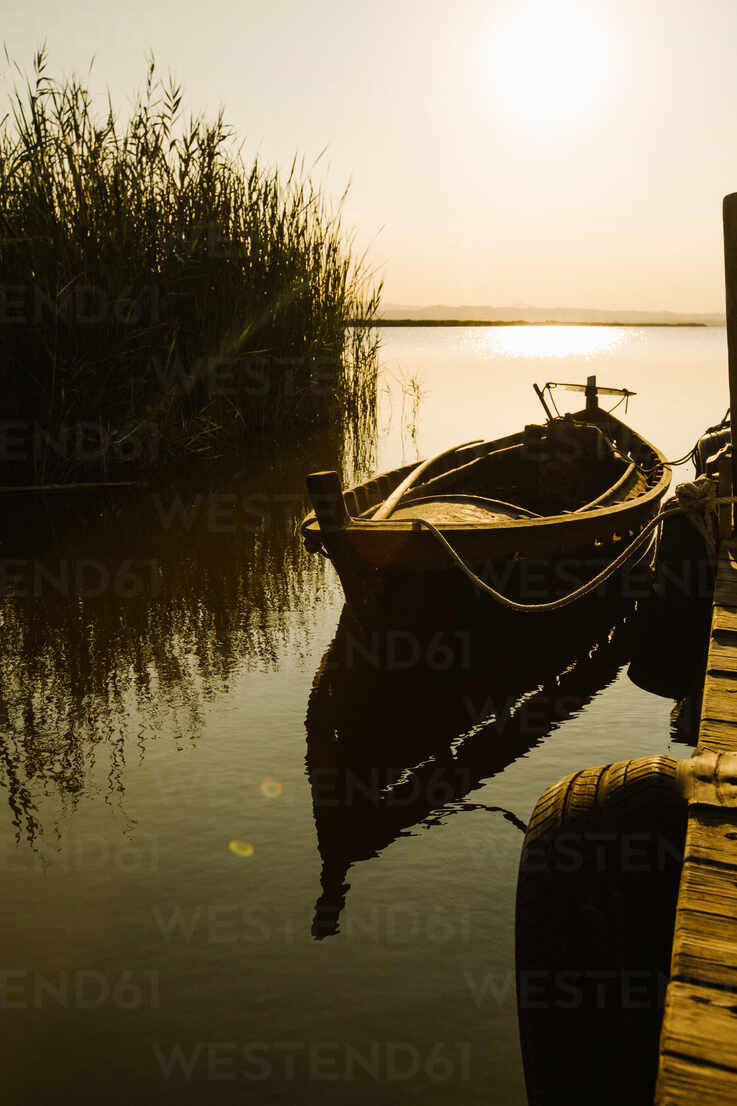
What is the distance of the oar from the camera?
5.95m

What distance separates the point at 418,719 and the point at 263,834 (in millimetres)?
1414

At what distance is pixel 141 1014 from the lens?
2785mm

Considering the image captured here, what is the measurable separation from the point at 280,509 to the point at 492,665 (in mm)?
5097

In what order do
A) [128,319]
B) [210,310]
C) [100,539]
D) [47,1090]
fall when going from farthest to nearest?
[210,310] < [128,319] < [100,539] < [47,1090]

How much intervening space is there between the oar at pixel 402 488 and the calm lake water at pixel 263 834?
2.72 ft

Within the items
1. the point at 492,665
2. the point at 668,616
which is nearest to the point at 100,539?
the point at 492,665

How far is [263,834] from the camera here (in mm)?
3764

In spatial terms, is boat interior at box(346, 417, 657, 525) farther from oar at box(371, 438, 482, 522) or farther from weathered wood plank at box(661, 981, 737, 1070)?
weathered wood plank at box(661, 981, 737, 1070)

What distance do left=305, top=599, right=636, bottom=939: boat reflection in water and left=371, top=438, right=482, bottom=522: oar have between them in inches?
27.4

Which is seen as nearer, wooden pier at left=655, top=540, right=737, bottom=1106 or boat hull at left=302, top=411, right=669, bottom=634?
wooden pier at left=655, top=540, right=737, bottom=1106

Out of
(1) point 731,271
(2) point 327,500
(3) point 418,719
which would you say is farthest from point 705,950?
(1) point 731,271

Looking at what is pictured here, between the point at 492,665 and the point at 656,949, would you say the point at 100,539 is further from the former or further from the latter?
the point at 656,949

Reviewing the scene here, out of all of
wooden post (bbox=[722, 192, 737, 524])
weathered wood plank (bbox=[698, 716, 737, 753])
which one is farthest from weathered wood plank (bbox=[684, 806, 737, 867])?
wooden post (bbox=[722, 192, 737, 524])

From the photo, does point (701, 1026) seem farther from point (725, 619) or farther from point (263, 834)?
point (725, 619)
